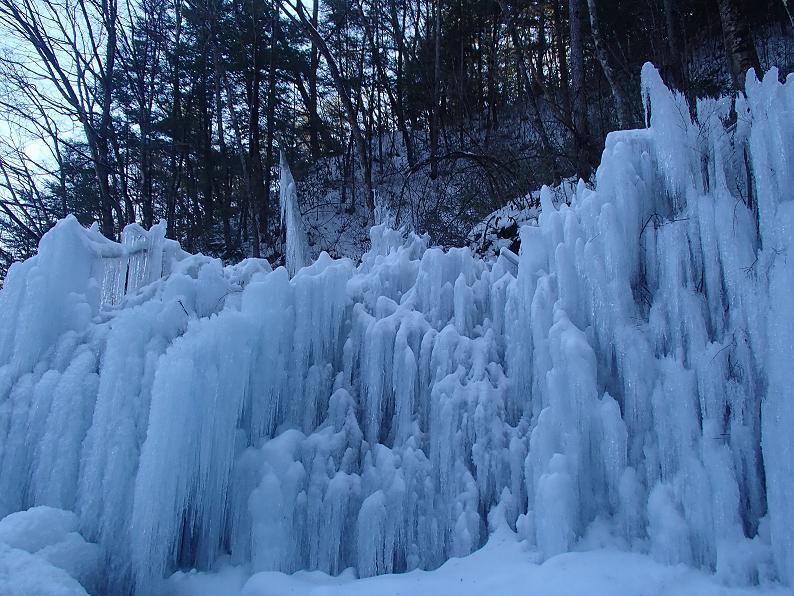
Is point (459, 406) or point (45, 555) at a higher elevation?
point (459, 406)

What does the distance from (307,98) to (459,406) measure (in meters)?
17.8

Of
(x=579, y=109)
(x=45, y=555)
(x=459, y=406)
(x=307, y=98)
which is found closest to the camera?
(x=45, y=555)

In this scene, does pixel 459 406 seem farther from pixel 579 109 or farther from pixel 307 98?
pixel 307 98

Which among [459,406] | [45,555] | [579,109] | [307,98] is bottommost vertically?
[45,555]

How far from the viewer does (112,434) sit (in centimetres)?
367

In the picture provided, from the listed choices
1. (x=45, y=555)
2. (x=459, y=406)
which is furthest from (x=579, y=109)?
(x=45, y=555)

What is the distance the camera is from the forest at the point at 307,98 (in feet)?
42.5

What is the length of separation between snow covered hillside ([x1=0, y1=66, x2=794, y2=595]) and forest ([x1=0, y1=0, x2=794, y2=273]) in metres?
6.63

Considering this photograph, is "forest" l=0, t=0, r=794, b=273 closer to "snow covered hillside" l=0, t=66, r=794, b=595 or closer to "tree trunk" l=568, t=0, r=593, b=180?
"tree trunk" l=568, t=0, r=593, b=180

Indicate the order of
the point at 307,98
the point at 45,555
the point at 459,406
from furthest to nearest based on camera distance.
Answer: the point at 307,98
the point at 459,406
the point at 45,555

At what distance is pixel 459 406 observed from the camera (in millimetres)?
4223

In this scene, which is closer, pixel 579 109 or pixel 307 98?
pixel 579 109

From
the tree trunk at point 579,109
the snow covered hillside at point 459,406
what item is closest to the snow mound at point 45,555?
the snow covered hillside at point 459,406

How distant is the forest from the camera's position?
1296cm
